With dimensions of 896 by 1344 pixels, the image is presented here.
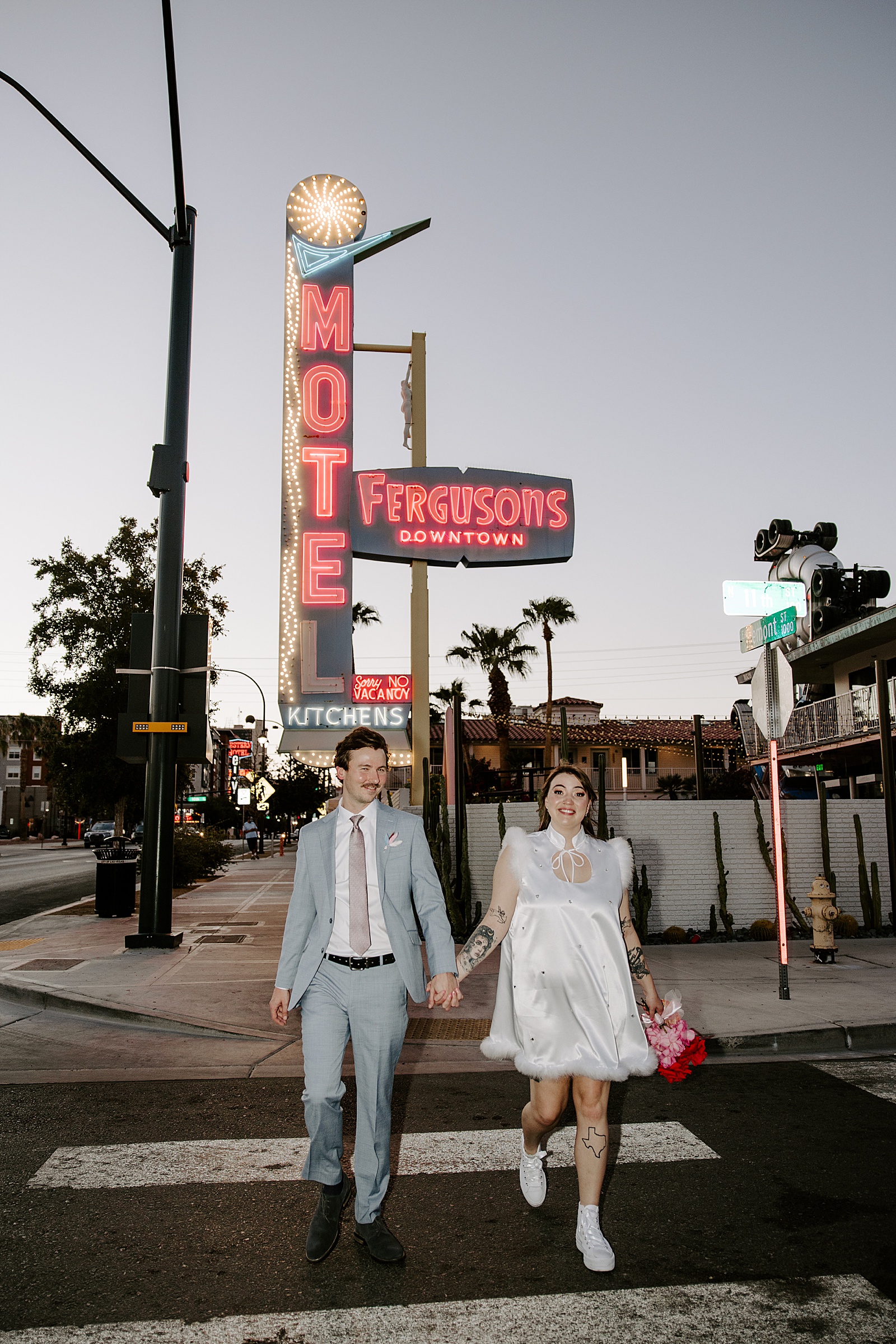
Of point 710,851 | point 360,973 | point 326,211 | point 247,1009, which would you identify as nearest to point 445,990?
point 360,973

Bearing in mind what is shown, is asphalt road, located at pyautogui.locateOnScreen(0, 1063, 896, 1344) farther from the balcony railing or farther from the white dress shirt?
the balcony railing

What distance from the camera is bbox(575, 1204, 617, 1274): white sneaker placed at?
12.2 ft

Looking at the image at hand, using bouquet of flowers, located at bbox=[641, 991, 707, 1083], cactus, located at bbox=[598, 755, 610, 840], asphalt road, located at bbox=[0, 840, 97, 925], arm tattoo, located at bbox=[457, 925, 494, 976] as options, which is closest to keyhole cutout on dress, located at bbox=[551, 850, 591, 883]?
arm tattoo, located at bbox=[457, 925, 494, 976]

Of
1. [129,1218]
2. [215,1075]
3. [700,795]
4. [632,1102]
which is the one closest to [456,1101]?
[632,1102]

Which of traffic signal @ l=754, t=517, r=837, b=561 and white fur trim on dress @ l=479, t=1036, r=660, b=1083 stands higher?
traffic signal @ l=754, t=517, r=837, b=561

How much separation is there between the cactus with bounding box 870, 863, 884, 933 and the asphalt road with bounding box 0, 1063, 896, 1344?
7.83m

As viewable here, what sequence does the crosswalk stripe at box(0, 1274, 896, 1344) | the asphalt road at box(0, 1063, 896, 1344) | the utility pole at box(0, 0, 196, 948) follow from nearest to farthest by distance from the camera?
the crosswalk stripe at box(0, 1274, 896, 1344)
the asphalt road at box(0, 1063, 896, 1344)
the utility pole at box(0, 0, 196, 948)

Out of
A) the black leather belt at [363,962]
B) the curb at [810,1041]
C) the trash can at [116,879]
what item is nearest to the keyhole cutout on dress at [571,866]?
the black leather belt at [363,962]

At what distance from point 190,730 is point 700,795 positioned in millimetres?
7515

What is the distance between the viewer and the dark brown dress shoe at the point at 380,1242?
12.4 feet

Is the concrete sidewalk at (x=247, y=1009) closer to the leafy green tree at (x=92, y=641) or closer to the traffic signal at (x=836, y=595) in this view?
the traffic signal at (x=836, y=595)

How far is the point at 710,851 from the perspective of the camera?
45.1 feet

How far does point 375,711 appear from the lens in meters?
17.6

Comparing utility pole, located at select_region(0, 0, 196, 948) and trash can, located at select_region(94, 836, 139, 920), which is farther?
trash can, located at select_region(94, 836, 139, 920)
